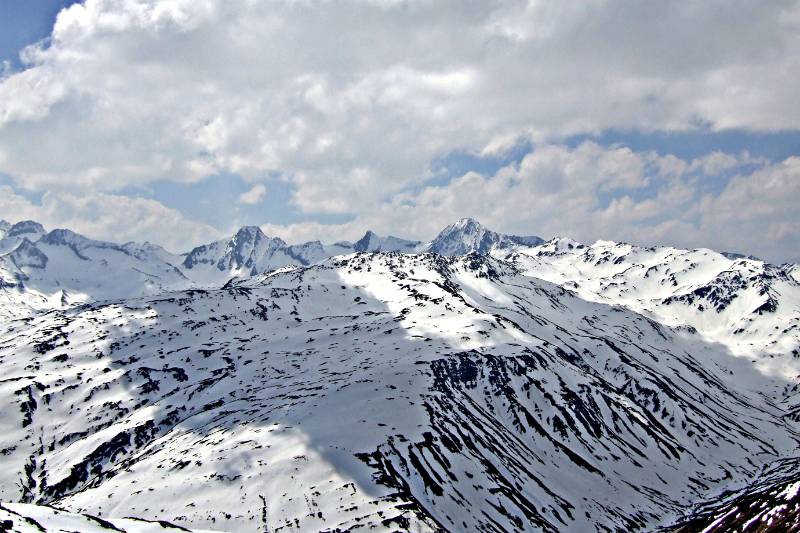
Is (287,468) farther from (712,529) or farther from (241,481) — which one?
(712,529)

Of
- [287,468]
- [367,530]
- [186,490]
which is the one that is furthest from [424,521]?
[186,490]

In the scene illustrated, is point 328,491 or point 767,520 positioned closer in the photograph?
point 767,520

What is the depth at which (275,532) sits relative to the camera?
549 ft

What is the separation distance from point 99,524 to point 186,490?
109102 millimetres

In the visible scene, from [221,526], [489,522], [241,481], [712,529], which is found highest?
[241,481]

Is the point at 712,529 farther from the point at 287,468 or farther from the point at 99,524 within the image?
the point at 99,524

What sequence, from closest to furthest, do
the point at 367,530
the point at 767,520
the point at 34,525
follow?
the point at 34,525 → the point at 767,520 → the point at 367,530

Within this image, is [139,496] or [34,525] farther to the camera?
[139,496]

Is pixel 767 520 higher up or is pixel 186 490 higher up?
pixel 186 490

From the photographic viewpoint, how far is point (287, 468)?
643 feet

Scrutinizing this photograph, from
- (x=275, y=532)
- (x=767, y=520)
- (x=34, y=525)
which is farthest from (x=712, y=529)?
(x=34, y=525)

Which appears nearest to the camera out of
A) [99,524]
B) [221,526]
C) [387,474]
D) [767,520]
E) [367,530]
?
[99,524]

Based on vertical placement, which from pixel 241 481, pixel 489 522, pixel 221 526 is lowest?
pixel 489 522

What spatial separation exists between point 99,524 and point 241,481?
350 feet
